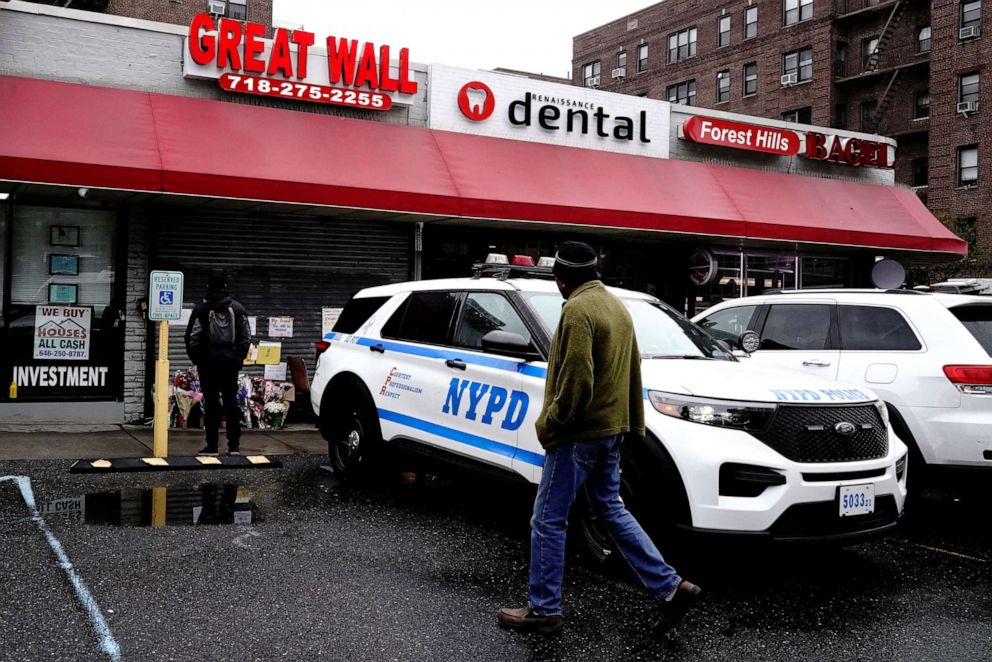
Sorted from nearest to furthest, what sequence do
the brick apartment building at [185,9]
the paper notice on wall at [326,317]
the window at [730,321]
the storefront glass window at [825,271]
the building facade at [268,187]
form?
the window at [730,321] → the building facade at [268,187] → the paper notice on wall at [326,317] → the storefront glass window at [825,271] → the brick apartment building at [185,9]

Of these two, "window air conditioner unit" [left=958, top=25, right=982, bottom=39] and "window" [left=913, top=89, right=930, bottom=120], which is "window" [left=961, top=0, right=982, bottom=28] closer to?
"window air conditioner unit" [left=958, top=25, right=982, bottom=39]

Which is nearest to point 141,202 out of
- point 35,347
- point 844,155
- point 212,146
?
point 212,146

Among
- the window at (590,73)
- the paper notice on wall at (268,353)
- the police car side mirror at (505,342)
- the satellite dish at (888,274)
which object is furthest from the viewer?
the window at (590,73)

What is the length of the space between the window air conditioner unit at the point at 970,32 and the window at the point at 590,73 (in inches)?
815

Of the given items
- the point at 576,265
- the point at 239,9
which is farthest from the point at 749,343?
the point at 239,9

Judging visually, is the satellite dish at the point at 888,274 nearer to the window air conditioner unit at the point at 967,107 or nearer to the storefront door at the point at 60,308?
the storefront door at the point at 60,308

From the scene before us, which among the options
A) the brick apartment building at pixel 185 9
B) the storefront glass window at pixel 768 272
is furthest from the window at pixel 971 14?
the brick apartment building at pixel 185 9

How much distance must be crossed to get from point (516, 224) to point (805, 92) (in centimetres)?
3442

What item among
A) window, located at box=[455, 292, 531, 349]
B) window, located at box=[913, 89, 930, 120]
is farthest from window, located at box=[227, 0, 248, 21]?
window, located at box=[455, 292, 531, 349]

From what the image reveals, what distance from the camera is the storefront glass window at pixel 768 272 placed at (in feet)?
55.1

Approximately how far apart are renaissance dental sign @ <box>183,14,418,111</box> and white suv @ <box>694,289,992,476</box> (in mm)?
6522

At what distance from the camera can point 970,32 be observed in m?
37.4

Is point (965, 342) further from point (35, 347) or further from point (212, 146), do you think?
point (35, 347)

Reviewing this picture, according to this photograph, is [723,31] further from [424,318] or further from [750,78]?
[424,318]
